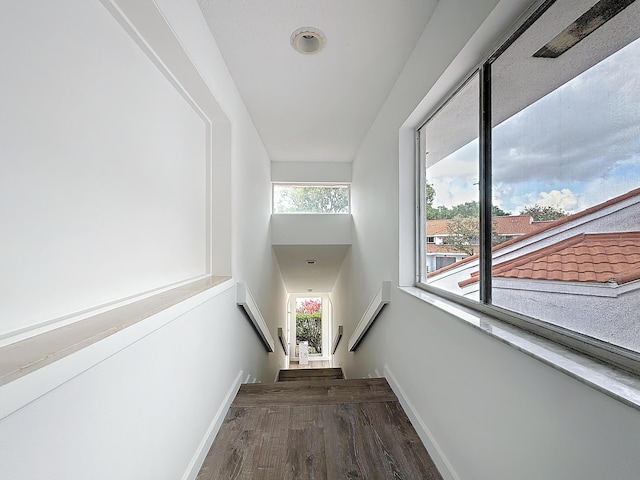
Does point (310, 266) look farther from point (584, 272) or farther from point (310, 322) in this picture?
point (584, 272)

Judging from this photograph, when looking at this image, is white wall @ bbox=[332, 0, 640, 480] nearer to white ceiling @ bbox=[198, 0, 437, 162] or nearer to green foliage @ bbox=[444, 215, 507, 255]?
white ceiling @ bbox=[198, 0, 437, 162]

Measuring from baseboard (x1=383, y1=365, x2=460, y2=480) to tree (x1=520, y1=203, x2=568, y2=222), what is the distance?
1.18m

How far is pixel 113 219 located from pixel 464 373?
4.95 ft

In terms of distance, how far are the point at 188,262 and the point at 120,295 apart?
0.70m

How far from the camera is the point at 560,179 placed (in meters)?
1.00

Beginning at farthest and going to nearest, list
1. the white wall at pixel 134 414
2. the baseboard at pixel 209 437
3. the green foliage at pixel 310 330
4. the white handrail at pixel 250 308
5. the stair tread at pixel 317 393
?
the green foliage at pixel 310 330 → the white handrail at pixel 250 308 → the stair tread at pixel 317 393 → the baseboard at pixel 209 437 → the white wall at pixel 134 414

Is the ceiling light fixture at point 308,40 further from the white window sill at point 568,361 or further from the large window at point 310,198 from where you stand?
the large window at point 310,198

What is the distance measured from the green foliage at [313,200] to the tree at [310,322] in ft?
16.7

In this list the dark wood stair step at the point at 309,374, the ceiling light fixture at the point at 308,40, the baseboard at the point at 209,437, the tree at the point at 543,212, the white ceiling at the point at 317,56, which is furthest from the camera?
the dark wood stair step at the point at 309,374

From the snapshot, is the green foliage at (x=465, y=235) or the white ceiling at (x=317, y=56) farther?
the white ceiling at (x=317, y=56)

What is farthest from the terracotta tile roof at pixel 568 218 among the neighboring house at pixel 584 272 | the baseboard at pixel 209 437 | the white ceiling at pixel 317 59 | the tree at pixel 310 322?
the tree at pixel 310 322

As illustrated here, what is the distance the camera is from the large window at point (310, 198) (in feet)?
16.3

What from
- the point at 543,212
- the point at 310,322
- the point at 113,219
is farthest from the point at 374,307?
the point at 310,322

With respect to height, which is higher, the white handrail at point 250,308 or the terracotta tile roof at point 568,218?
the terracotta tile roof at point 568,218
